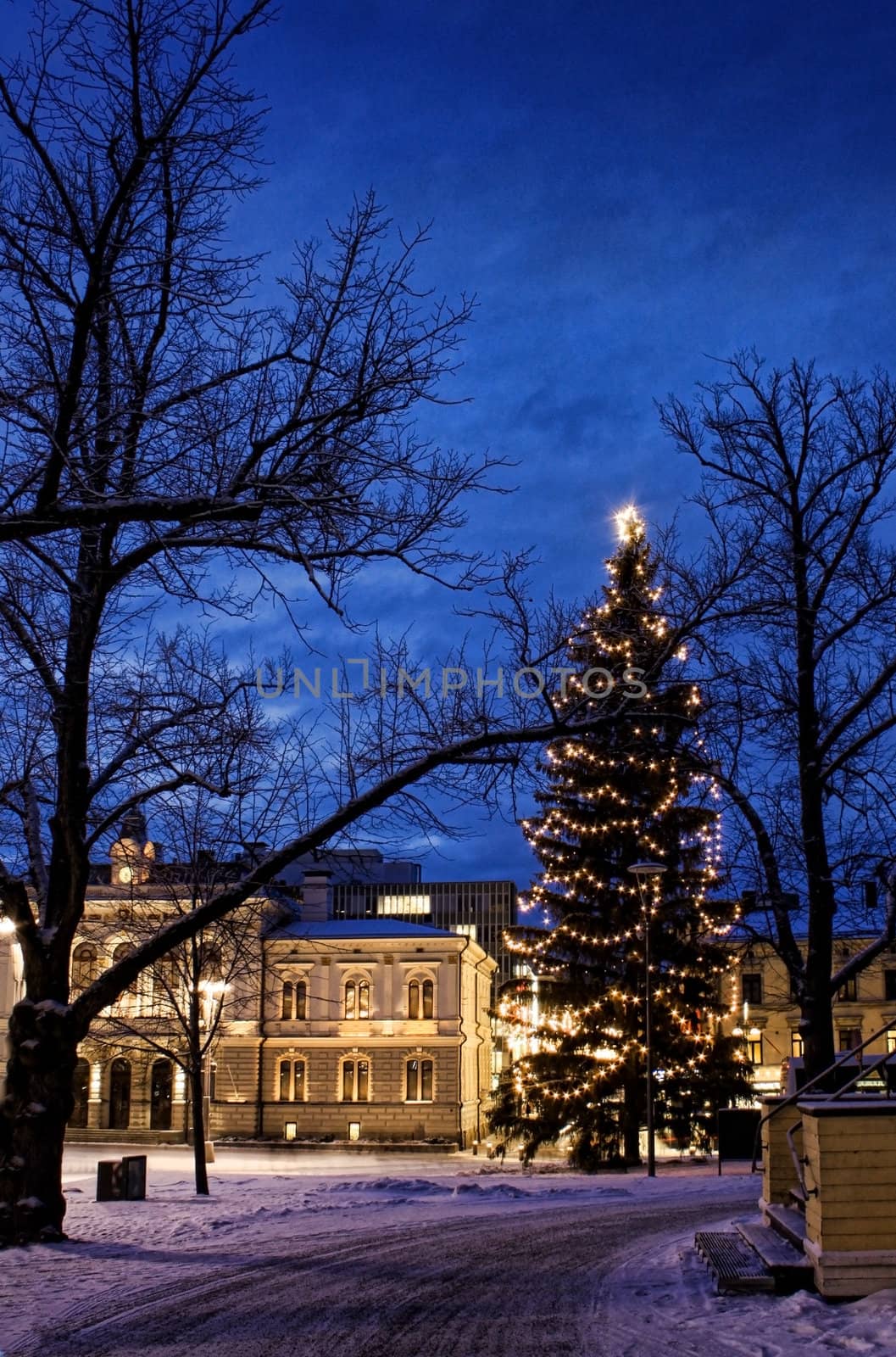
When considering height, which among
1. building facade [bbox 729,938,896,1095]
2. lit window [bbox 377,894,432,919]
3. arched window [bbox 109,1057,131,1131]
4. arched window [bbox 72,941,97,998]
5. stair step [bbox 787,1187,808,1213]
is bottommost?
arched window [bbox 109,1057,131,1131]

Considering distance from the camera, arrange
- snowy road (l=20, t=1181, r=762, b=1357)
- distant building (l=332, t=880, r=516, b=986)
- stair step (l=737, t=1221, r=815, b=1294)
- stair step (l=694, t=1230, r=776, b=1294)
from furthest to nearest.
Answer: distant building (l=332, t=880, r=516, b=986) → stair step (l=694, t=1230, r=776, b=1294) → stair step (l=737, t=1221, r=815, b=1294) → snowy road (l=20, t=1181, r=762, b=1357)

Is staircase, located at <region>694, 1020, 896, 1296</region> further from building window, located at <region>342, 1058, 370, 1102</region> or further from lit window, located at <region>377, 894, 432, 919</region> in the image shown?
lit window, located at <region>377, 894, 432, 919</region>

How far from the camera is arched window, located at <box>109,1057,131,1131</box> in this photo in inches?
2213

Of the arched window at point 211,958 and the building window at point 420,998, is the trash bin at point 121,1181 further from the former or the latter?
the building window at point 420,998

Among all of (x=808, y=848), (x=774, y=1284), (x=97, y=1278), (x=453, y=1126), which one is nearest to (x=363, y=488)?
(x=774, y=1284)

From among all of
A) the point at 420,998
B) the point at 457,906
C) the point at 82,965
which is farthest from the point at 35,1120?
the point at 457,906

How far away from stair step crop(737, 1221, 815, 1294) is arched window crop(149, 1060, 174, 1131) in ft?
159

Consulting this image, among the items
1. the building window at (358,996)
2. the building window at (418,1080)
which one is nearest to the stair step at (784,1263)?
the building window at (418,1080)

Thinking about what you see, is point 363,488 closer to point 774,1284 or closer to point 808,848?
point 774,1284

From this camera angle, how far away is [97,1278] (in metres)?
11.3

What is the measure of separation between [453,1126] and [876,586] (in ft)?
139

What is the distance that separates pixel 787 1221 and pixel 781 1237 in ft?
0.50

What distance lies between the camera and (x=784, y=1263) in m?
9.83

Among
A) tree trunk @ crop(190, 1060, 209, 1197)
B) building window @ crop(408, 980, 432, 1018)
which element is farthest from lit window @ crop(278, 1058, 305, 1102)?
tree trunk @ crop(190, 1060, 209, 1197)
